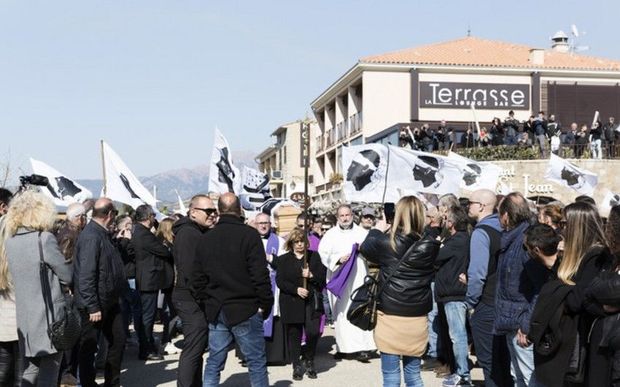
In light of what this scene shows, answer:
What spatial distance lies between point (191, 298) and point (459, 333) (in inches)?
110

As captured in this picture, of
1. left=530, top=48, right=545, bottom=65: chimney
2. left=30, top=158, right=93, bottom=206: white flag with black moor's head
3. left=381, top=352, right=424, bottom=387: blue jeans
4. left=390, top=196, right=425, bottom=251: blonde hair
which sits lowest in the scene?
left=381, top=352, right=424, bottom=387: blue jeans

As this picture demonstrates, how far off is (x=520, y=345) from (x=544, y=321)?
0.74 m

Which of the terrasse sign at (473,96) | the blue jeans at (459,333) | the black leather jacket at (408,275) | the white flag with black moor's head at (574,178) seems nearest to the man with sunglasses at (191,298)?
the black leather jacket at (408,275)

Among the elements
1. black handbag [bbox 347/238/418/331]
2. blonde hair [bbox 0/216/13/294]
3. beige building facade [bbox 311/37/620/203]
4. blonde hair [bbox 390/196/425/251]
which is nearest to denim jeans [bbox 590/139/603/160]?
beige building facade [bbox 311/37/620/203]

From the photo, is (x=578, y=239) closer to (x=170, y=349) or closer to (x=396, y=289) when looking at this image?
(x=396, y=289)

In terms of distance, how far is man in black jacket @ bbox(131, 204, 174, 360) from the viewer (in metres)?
10.1

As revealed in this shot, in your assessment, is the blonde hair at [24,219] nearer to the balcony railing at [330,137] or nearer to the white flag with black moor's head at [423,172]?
the white flag with black moor's head at [423,172]

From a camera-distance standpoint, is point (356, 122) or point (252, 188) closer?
point (252, 188)

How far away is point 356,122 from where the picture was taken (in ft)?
147

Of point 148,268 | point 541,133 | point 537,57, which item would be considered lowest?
point 148,268

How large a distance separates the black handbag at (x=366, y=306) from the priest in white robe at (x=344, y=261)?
10.8 feet

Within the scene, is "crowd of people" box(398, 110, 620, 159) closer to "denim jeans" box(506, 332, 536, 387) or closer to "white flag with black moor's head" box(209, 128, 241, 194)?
"white flag with black moor's head" box(209, 128, 241, 194)

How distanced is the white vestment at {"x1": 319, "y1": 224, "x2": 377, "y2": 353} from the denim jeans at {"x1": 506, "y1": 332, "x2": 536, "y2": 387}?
3961 mm

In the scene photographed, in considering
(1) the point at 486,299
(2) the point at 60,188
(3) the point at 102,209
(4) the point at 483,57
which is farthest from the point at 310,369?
(4) the point at 483,57
